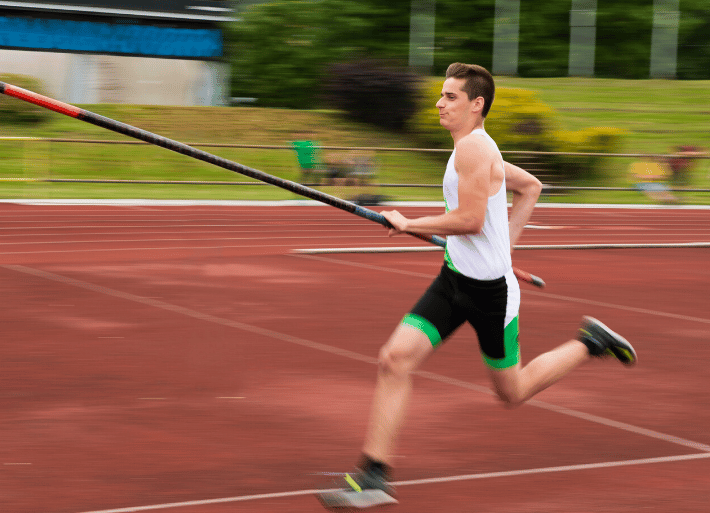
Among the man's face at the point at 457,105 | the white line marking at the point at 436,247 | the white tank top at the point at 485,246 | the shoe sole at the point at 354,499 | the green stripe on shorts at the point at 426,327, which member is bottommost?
the white line marking at the point at 436,247

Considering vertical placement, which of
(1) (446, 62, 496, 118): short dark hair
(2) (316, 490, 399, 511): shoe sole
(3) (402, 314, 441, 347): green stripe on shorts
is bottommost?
(2) (316, 490, 399, 511): shoe sole

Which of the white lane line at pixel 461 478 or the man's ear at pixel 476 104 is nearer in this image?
the white lane line at pixel 461 478

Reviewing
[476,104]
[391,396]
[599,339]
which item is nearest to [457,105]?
[476,104]

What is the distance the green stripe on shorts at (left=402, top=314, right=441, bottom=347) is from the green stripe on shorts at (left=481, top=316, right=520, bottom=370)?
338 millimetres

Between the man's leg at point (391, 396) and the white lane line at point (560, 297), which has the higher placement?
the man's leg at point (391, 396)

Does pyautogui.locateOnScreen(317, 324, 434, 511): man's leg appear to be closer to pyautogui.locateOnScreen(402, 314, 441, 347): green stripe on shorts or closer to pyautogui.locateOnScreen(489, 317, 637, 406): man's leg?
pyautogui.locateOnScreen(402, 314, 441, 347): green stripe on shorts

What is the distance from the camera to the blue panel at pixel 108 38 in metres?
40.0

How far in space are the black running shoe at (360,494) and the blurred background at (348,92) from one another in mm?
16071

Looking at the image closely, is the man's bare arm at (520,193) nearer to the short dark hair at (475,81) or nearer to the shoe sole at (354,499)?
the short dark hair at (475,81)

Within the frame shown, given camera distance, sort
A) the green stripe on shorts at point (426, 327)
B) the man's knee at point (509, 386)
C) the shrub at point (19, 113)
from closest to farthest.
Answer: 1. the green stripe on shorts at point (426, 327)
2. the man's knee at point (509, 386)
3. the shrub at point (19, 113)

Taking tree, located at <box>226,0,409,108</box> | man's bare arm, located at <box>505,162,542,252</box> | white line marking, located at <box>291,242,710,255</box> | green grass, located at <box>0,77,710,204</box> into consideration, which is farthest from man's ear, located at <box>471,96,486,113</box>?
tree, located at <box>226,0,409,108</box>

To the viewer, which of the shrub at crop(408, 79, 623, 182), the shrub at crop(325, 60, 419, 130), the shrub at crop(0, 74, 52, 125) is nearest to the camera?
the shrub at crop(408, 79, 623, 182)

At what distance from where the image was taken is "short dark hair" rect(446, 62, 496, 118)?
4.66 m

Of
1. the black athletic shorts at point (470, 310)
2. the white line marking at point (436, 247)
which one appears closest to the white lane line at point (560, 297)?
the white line marking at point (436, 247)
